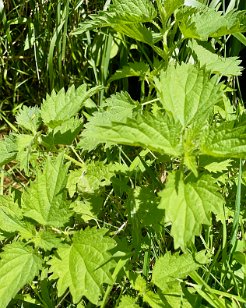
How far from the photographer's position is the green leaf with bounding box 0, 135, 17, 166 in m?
1.65

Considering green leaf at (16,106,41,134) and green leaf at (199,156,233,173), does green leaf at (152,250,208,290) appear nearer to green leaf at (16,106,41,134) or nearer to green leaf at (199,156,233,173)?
green leaf at (199,156,233,173)

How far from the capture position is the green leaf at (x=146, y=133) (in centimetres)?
123

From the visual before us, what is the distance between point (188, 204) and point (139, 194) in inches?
9.7

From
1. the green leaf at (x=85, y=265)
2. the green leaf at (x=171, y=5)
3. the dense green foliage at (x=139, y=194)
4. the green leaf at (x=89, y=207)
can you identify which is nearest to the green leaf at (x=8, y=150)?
the dense green foliage at (x=139, y=194)

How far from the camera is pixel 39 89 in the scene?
98.3 inches

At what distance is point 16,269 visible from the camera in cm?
135

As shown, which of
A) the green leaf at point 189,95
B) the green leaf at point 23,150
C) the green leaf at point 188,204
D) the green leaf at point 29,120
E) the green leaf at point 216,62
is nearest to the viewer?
the green leaf at point 188,204

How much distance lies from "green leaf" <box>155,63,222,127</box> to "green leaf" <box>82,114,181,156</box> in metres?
0.06

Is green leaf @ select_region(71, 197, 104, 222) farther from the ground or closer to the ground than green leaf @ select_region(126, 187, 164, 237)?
closer to the ground

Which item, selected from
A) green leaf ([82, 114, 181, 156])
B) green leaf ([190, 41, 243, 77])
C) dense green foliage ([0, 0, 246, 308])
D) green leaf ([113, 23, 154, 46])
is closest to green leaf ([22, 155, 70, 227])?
dense green foliage ([0, 0, 246, 308])

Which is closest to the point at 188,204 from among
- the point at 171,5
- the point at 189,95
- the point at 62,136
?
the point at 189,95

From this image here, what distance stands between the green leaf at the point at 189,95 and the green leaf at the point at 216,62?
39 centimetres

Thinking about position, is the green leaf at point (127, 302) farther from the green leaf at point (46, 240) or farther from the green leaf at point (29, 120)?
the green leaf at point (29, 120)

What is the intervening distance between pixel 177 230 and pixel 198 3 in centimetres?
103
